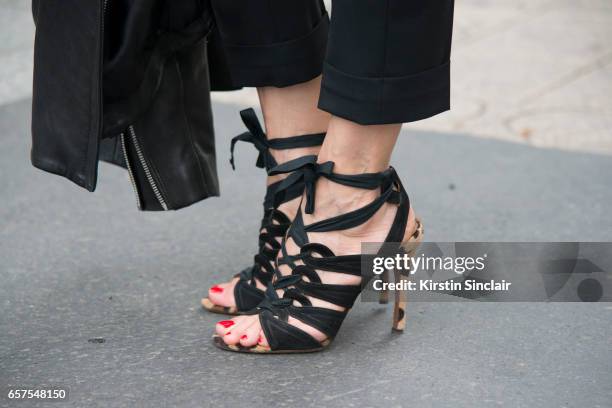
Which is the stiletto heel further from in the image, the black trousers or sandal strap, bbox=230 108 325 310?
the black trousers

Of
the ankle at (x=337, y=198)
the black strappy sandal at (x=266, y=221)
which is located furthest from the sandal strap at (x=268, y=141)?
the ankle at (x=337, y=198)

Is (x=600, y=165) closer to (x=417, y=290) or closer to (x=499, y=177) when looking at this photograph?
(x=499, y=177)

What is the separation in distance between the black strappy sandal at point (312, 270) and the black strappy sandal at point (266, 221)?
0.09m

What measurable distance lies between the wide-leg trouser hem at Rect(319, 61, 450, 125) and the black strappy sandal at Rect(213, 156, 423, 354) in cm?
13

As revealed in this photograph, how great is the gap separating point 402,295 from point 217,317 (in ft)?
1.25

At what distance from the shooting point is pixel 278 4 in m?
1.59

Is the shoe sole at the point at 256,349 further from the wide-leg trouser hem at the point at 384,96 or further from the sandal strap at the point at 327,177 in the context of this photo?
the wide-leg trouser hem at the point at 384,96

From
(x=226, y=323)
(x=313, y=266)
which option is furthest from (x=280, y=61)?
(x=226, y=323)

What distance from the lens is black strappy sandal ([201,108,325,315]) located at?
5.58 feet

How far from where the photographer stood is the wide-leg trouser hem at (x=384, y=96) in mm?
1437

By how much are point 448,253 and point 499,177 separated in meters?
0.70

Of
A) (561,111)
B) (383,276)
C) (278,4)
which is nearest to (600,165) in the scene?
(561,111)

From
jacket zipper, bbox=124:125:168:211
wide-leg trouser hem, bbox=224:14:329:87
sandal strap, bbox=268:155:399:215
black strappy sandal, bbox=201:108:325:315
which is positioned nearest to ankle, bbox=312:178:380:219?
sandal strap, bbox=268:155:399:215

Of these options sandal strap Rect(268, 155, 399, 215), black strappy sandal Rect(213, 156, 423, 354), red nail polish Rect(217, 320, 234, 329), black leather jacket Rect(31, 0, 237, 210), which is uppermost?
black leather jacket Rect(31, 0, 237, 210)
